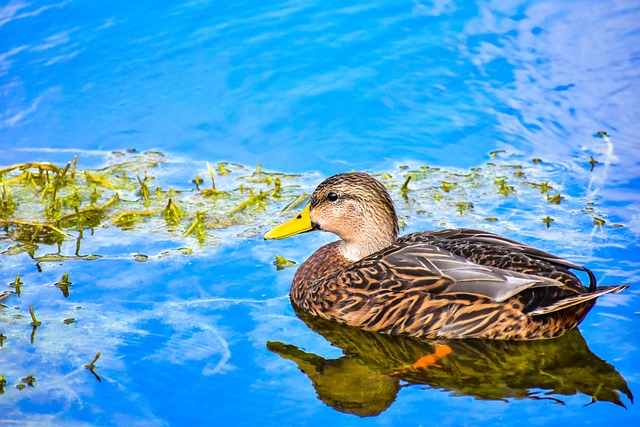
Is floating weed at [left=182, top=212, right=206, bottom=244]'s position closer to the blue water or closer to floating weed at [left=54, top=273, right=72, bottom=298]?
the blue water

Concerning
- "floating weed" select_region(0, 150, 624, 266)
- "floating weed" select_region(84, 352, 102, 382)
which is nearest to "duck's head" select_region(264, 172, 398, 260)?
"floating weed" select_region(0, 150, 624, 266)

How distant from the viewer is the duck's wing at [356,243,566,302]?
20.3 ft

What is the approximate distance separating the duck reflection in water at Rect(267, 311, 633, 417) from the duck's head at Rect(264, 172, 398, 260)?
2.66 ft

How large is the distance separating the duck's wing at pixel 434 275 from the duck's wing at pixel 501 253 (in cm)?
10

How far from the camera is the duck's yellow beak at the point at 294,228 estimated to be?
716 centimetres

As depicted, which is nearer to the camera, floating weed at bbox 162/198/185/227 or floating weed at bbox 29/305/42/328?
floating weed at bbox 29/305/42/328

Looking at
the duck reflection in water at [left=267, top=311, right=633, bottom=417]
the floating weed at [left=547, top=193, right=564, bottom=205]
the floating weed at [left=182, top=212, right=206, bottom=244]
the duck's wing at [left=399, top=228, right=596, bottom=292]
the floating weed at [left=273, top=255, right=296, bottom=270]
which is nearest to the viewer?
the duck reflection in water at [left=267, top=311, right=633, bottom=417]

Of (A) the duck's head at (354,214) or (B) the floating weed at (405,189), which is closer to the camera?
(A) the duck's head at (354,214)

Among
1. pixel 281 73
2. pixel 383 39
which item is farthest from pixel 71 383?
pixel 383 39

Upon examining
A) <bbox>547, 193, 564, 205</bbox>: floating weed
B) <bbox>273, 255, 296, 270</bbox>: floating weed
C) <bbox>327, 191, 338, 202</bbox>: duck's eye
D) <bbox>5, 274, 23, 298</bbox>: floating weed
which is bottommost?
<bbox>547, 193, 564, 205</bbox>: floating weed

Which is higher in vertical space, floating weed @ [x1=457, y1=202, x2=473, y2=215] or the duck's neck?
the duck's neck

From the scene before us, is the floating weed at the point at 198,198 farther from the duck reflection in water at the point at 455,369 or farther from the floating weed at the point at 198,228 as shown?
the duck reflection in water at the point at 455,369

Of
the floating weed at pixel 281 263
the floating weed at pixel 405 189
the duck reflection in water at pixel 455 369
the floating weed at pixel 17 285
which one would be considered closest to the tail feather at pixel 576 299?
the duck reflection in water at pixel 455 369

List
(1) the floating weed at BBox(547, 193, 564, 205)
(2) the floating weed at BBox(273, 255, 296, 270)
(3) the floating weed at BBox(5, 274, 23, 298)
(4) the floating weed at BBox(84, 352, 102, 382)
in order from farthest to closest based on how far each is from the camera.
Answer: (1) the floating weed at BBox(547, 193, 564, 205) < (2) the floating weed at BBox(273, 255, 296, 270) < (3) the floating weed at BBox(5, 274, 23, 298) < (4) the floating weed at BBox(84, 352, 102, 382)
